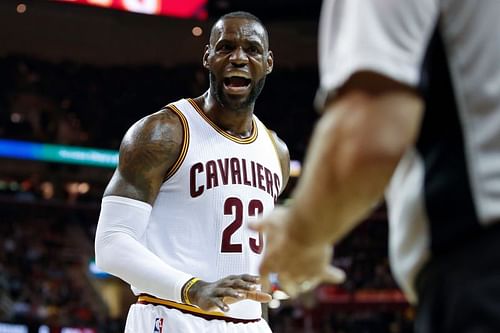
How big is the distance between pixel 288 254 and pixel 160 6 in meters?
18.1

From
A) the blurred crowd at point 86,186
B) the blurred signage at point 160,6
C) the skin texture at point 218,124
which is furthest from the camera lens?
the blurred crowd at point 86,186

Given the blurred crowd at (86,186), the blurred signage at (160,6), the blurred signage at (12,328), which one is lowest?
the blurred signage at (12,328)

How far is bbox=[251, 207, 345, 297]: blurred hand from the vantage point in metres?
1.85

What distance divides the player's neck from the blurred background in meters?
17.3

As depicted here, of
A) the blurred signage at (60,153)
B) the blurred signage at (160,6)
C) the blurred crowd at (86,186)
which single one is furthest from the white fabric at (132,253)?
the blurred signage at (60,153)

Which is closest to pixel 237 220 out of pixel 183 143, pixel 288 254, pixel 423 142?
pixel 183 143

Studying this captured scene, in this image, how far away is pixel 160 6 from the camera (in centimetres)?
1945

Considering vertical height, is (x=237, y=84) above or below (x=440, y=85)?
above

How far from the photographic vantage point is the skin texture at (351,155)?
5.45 ft

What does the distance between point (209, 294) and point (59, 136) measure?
844 inches

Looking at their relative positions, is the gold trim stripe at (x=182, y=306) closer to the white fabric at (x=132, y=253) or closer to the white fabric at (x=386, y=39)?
the white fabric at (x=132, y=253)

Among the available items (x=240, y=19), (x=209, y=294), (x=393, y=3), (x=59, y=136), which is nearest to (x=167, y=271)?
(x=209, y=294)

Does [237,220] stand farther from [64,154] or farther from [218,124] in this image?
[64,154]

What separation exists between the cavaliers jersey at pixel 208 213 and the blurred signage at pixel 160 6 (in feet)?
46.8
